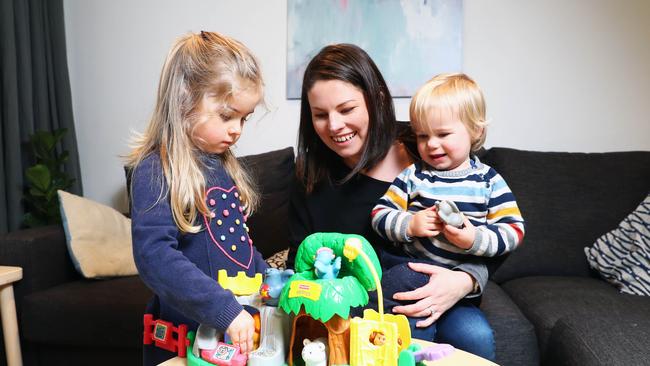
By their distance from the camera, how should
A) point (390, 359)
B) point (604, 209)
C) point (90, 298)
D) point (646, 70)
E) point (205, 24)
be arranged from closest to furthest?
1. point (390, 359)
2. point (90, 298)
3. point (604, 209)
4. point (646, 70)
5. point (205, 24)

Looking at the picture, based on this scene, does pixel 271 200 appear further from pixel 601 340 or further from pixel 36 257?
pixel 601 340

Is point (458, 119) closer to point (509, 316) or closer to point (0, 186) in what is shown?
point (509, 316)

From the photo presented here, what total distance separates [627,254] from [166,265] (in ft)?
5.08

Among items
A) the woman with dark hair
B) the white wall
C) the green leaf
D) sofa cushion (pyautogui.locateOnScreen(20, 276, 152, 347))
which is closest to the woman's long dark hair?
the woman with dark hair

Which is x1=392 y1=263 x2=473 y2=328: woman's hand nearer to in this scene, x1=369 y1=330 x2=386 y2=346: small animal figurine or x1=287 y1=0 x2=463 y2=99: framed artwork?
x1=369 y1=330 x2=386 y2=346: small animal figurine

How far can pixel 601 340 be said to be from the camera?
50.6 inches

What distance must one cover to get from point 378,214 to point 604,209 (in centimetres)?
112

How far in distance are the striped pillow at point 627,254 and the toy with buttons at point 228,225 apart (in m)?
1.28

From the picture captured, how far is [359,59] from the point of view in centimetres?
131

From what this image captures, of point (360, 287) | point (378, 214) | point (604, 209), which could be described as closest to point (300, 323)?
point (360, 287)

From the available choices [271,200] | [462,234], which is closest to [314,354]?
[462,234]

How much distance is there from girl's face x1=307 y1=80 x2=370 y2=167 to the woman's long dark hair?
2cm

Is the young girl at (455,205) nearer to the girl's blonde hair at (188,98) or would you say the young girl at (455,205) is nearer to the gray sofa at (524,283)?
the gray sofa at (524,283)

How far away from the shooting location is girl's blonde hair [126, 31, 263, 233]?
1.01 metres
